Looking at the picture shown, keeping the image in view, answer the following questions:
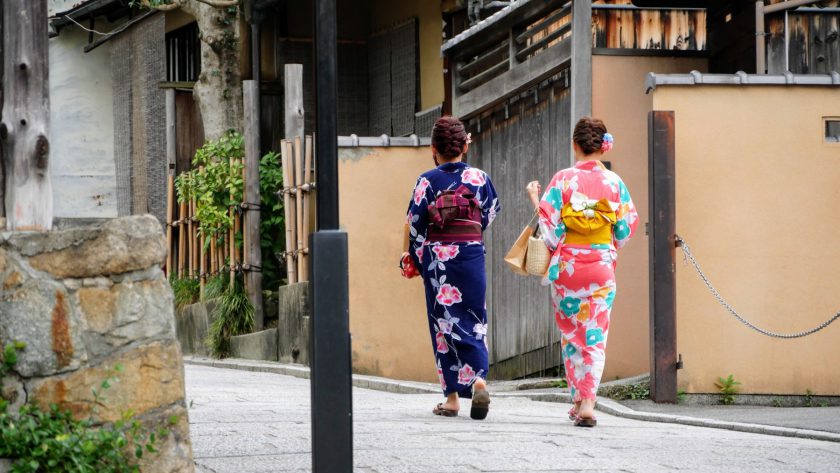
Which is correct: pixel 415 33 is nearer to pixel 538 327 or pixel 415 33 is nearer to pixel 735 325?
pixel 538 327

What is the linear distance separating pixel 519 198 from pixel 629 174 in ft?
4.16

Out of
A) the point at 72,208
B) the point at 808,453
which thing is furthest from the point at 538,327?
the point at 72,208

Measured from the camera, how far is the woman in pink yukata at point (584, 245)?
8648 millimetres

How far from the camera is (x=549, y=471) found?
20.6ft

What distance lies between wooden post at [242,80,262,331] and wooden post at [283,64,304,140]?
32.7 inches

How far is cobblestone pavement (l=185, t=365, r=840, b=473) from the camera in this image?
646cm

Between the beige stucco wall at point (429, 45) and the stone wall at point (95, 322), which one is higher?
the beige stucco wall at point (429, 45)

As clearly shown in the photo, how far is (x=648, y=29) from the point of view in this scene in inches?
537

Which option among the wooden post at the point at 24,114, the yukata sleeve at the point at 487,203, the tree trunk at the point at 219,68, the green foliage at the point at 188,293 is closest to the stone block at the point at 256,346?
the green foliage at the point at 188,293

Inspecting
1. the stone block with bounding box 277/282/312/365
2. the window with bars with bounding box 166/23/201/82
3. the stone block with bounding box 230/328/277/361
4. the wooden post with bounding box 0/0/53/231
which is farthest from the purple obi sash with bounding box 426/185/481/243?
the window with bars with bounding box 166/23/201/82

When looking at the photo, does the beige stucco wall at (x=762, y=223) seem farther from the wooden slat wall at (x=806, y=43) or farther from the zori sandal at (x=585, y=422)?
the zori sandal at (x=585, y=422)

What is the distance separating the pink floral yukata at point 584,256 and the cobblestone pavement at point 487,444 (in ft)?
1.49

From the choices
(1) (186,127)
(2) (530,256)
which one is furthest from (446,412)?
(1) (186,127)

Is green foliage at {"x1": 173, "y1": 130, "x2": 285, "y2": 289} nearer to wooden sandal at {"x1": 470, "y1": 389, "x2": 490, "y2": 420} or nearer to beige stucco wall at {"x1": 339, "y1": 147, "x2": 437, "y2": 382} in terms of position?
beige stucco wall at {"x1": 339, "y1": 147, "x2": 437, "y2": 382}
